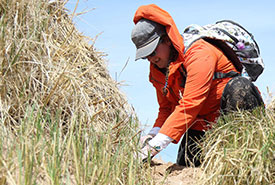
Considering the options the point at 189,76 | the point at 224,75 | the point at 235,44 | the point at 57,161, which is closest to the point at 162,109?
the point at 224,75

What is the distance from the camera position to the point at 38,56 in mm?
3170

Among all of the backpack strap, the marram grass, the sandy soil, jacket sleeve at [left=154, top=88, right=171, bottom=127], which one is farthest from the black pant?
the marram grass

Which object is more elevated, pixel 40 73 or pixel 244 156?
pixel 40 73

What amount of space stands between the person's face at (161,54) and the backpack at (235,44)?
0.77 ft

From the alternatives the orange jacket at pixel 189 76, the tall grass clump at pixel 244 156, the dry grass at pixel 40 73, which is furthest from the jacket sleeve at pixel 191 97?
the dry grass at pixel 40 73

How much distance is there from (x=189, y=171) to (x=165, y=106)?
3.45 feet

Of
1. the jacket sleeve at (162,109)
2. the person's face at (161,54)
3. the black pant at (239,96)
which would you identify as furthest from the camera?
the jacket sleeve at (162,109)

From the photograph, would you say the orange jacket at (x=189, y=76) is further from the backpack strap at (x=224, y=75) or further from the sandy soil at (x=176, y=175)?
the sandy soil at (x=176, y=175)

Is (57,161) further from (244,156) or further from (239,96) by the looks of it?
(239,96)

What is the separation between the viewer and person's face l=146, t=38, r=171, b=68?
11.4 ft

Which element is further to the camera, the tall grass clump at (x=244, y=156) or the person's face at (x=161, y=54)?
the person's face at (x=161, y=54)

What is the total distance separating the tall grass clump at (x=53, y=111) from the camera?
7.17 feet

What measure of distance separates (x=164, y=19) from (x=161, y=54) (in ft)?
1.06

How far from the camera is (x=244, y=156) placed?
8.71 feet
